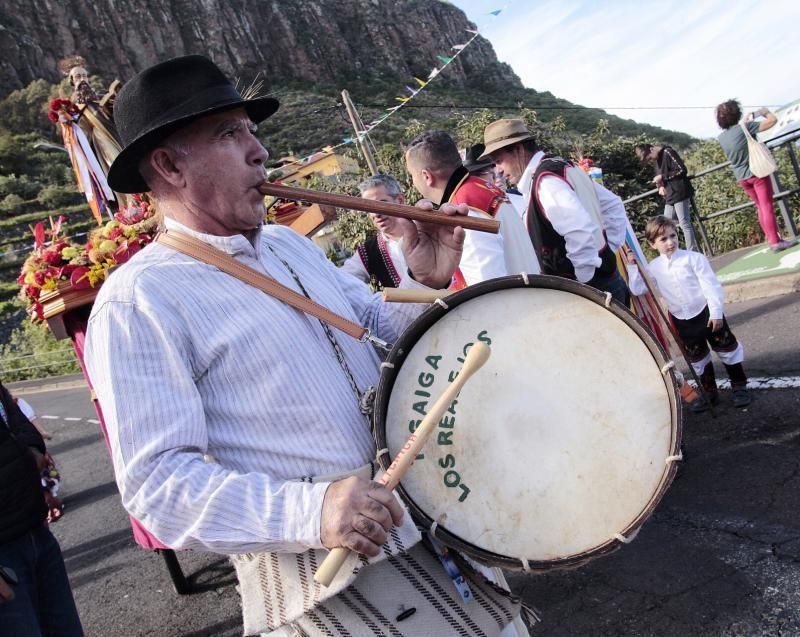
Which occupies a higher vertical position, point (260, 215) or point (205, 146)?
point (205, 146)

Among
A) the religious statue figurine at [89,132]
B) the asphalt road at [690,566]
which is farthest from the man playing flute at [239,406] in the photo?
the religious statue figurine at [89,132]

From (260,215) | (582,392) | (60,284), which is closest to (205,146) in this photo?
(260,215)

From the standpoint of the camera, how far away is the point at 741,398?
4.09 meters

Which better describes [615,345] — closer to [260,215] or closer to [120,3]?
[260,215]

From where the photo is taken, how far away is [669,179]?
7.99 metres

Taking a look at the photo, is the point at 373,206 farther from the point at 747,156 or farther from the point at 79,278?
the point at 747,156

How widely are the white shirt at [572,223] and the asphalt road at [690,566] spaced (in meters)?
1.22

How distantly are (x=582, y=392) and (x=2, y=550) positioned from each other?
2081 mm

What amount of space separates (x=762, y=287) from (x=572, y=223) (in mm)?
3826

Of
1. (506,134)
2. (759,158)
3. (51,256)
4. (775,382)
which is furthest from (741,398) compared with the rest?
(759,158)

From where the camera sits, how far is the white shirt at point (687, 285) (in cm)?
430

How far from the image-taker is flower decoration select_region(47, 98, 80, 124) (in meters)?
4.26

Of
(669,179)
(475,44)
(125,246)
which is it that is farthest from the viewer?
(475,44)

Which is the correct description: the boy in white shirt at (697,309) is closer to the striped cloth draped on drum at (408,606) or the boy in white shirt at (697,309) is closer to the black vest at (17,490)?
the striped cloth draped on drum at (408,606)
